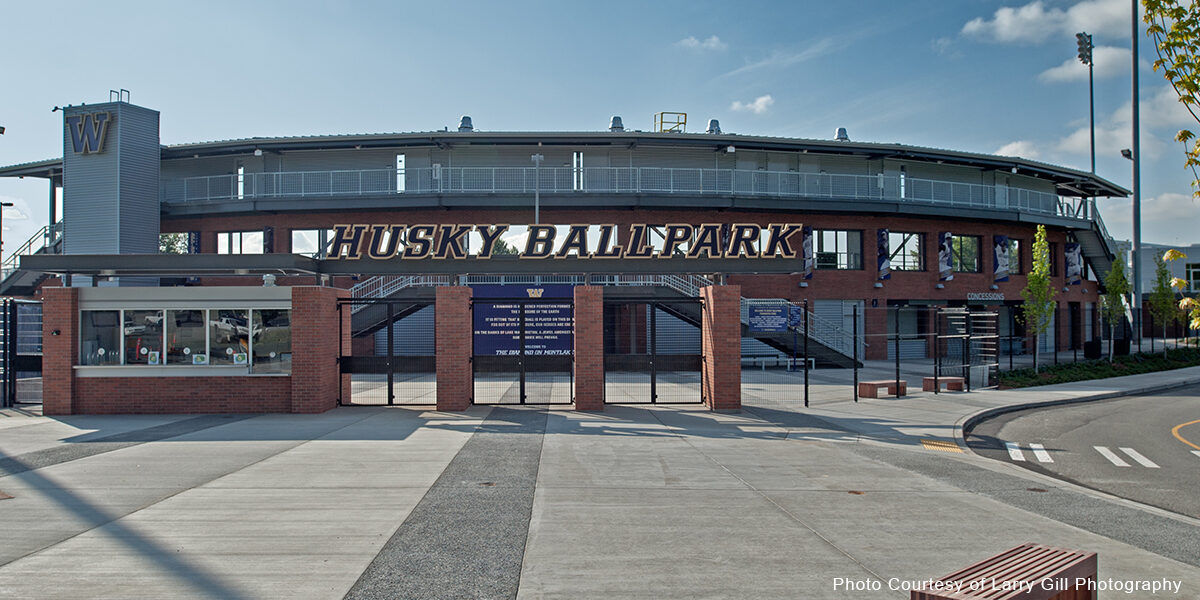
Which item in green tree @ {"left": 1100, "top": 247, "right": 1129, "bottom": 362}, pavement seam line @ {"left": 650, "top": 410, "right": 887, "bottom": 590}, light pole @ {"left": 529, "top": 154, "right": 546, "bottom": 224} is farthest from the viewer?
green tree @ {"left": 1100, "top": 247, "right": 1129, "bottom": 362}

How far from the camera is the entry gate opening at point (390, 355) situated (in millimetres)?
17172

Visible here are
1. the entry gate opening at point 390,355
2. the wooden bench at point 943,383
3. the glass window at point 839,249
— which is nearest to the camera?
the entry gate opening at point 390,355

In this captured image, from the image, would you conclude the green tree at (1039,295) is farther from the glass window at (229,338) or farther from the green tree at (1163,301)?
the glass window at (229,338)

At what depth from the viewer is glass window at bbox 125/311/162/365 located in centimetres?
1625

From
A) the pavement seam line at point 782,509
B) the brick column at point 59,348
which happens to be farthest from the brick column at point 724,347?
the brick column at point 59,348

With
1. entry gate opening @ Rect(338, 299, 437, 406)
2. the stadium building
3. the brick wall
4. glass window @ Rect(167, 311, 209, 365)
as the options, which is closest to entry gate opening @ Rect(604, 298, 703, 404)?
the stadium building

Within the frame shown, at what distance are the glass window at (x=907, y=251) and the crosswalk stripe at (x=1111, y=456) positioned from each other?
2312 cm

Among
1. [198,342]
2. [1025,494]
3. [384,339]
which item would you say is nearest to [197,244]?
[384,339]

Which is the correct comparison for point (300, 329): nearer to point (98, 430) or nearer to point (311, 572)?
point (98, 430)

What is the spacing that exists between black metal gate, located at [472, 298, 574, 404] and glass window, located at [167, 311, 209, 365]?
6164 millimetres

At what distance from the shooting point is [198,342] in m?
16.3

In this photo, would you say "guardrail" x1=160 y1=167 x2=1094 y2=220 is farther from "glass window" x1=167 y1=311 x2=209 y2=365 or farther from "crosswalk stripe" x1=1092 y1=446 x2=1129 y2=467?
"crosswalk stripe" x1=1092 y1=446 x2=1129 y2=467

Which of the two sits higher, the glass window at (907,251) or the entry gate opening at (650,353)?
the glass window at (907,251)

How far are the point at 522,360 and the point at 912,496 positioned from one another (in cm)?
1041
